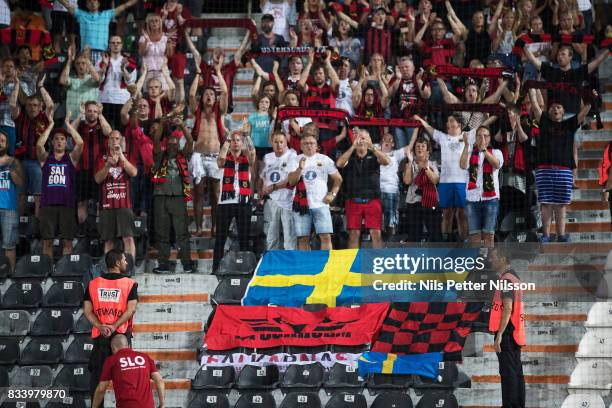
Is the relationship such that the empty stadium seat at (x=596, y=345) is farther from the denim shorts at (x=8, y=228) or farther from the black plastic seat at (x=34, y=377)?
the denim shorts at (x=8, y=228)

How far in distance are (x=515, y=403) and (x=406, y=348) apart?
4.95 ft

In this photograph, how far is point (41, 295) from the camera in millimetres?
16109

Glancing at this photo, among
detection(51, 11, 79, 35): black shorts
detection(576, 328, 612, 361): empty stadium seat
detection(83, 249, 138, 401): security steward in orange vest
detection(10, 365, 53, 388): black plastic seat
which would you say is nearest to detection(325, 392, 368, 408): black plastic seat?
detection(83, 249, 138, 401): security steward in orange vest

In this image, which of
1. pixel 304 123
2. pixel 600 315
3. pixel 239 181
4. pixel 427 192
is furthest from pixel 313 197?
pixel 600 315

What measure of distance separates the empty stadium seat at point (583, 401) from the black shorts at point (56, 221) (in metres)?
6.37

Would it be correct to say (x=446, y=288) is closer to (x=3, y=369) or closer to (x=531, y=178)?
(x=531, y=178)

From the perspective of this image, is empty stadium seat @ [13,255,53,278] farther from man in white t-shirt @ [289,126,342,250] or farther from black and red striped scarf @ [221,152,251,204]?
man in white t-shirt @ [289,126,342,250]

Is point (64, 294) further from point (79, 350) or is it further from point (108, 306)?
point (108, 306)

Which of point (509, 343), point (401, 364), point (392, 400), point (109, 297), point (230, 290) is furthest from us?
point (230, 290)

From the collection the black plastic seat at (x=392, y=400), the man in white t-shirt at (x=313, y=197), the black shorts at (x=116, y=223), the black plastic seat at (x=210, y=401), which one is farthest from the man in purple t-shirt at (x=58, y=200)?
the black plastic seat at (x=392, y=400)

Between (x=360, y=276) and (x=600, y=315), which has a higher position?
(x=360, y=276)

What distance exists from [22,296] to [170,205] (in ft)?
6.84

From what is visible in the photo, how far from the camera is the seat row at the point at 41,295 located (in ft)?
52.4

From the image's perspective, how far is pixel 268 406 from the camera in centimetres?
1437
